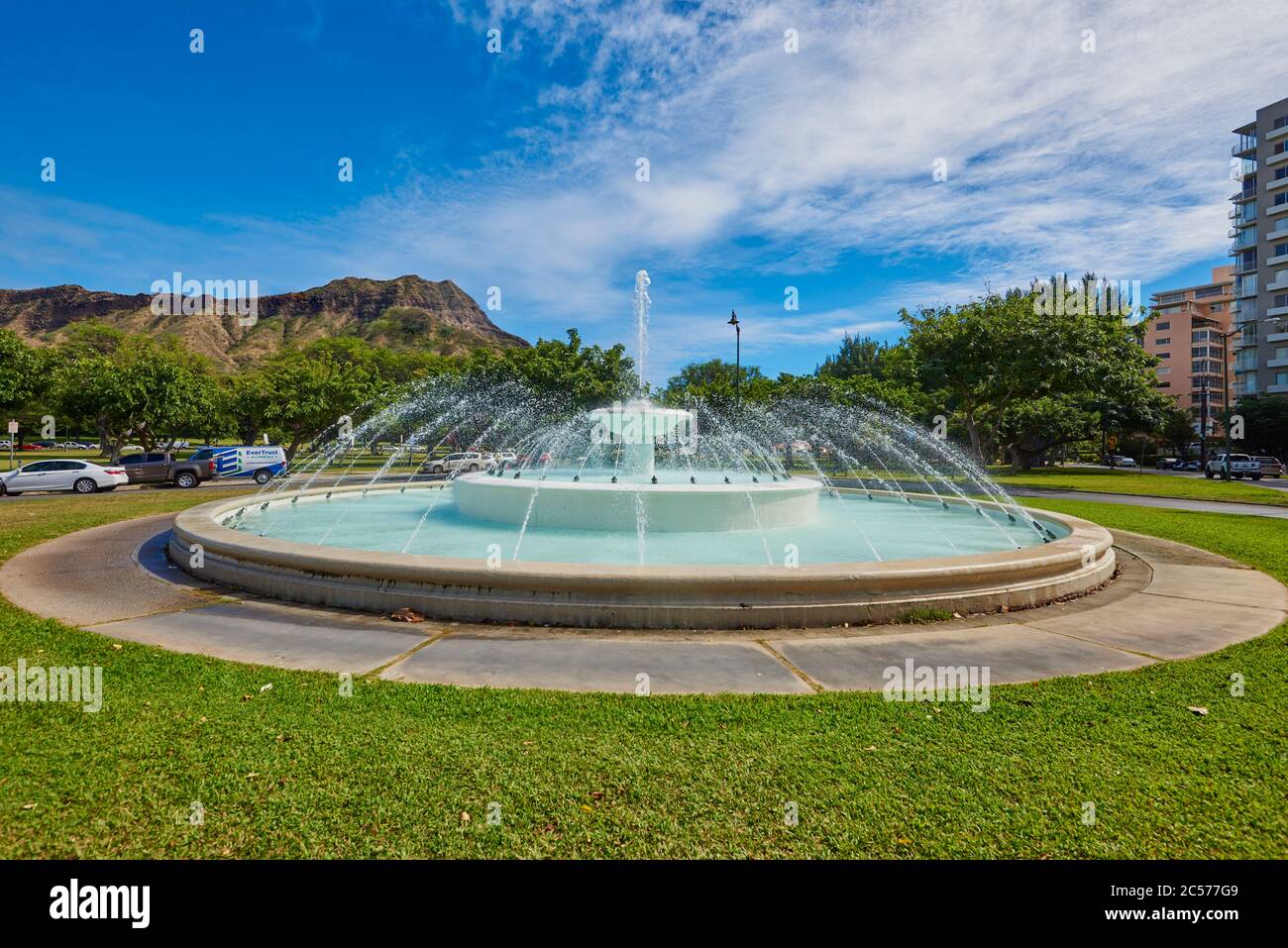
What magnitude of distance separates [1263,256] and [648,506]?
95.2 m

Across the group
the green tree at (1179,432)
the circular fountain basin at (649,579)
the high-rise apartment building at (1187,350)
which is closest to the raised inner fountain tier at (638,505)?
the circular fountain basin at (649,579)

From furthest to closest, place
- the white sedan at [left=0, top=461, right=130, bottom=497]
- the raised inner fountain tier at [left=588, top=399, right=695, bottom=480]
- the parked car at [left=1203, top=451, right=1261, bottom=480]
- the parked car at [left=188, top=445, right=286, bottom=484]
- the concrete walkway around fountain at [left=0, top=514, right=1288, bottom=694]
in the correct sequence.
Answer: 1. the parked car at [left=1203, top=451, right=1261, bottom=480]
2. the parked car at [left=188, top=445, right=286, bottom=484]
3. the white sedan at [left=0, top=461, right=130, bottom=497]
4. the raised inner fountain tier at [left=588, top=399, right=695, bottom=480]
5. the concrete walkway around fountain at [left=0, top=514, right=1288, bottom=694]

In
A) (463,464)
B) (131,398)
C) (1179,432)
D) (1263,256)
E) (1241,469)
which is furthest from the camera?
(1179,432)

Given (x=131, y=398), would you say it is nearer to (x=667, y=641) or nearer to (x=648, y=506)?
(x=648, y=506)

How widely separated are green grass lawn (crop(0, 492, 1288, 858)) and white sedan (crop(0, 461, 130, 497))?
27261mm

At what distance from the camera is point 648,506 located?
34.9 ft

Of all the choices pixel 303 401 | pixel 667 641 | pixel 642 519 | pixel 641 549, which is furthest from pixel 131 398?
pixel 667 641

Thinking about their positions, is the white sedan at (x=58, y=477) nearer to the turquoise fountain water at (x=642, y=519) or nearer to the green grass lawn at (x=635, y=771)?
the turquoise fountain water at (x=642, y=519)

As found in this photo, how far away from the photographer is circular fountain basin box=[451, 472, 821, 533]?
418 inches

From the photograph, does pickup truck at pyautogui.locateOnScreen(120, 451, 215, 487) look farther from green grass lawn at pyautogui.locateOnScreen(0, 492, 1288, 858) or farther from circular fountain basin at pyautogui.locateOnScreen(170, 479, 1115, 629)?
green grass lawn at pyautogui.locateOnScreen(0, 492, 1288, 858)

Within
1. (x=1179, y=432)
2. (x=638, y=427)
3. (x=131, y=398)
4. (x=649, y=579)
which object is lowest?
(x=649, y=579)

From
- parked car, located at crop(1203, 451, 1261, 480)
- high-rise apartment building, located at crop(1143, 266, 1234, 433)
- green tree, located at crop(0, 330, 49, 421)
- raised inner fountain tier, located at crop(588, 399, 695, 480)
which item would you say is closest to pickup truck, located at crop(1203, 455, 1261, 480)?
parked car, located at crop(1203, 451, 1261, 480)

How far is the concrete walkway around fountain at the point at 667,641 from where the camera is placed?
5070 millimetres

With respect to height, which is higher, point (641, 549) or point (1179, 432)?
point (1179, 432)
